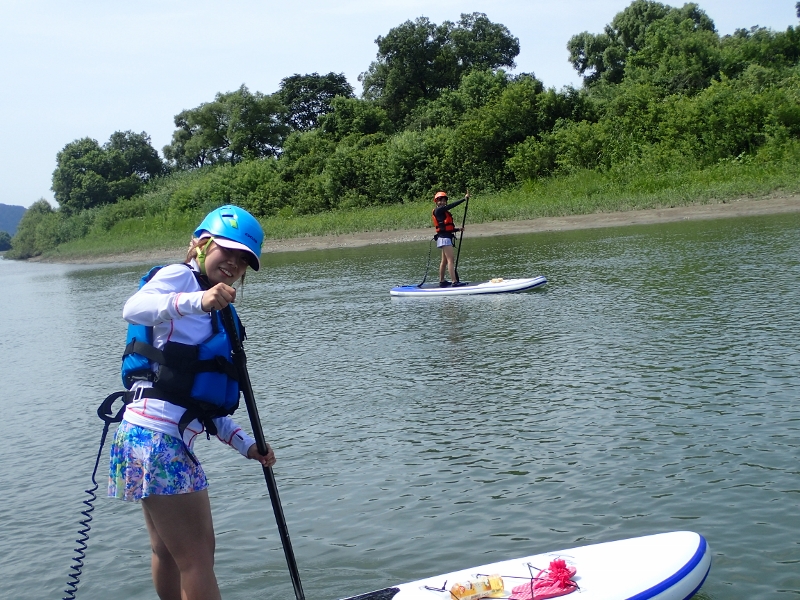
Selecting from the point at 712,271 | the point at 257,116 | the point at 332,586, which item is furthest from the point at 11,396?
the point at 257,116

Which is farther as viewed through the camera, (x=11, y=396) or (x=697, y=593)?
(x=11, y=396)

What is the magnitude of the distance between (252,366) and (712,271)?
26.7 feet

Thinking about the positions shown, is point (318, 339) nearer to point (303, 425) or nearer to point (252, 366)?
point (252, 366)

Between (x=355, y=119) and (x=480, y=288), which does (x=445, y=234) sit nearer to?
(x=480, y=288)

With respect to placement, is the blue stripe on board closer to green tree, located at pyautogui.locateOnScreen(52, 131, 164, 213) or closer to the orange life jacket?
the orange life jacket

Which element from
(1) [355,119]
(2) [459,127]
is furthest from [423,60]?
(2) [459,127]

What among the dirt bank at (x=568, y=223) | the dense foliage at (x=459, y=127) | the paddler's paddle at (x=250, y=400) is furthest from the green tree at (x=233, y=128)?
the paddler's paddle at (x=250, y=400)

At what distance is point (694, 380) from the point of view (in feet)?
26.8

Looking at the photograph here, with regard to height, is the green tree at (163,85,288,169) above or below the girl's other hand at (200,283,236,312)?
above

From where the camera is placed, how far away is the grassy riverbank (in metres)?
28.4

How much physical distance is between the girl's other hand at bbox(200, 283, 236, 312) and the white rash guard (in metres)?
0.03

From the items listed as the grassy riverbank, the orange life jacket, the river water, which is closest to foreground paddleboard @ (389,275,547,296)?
the river water

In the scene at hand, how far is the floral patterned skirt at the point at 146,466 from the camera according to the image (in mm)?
3434

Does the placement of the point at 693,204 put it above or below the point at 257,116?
Answer: below
